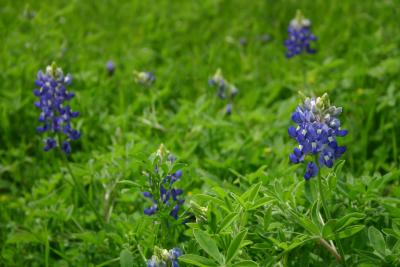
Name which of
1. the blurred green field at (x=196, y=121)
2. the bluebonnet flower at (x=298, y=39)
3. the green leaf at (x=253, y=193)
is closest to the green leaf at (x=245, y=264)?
the blurred green field at (x=196, y=121)

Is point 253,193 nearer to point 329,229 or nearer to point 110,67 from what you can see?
point 329,229

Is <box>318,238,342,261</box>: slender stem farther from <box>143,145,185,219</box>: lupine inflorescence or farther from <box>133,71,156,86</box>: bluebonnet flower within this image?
<box>133,71,156,86</box>: bluebonnet flower

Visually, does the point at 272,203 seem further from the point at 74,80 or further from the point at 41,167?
the point at 74,80

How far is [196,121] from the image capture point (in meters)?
3.58

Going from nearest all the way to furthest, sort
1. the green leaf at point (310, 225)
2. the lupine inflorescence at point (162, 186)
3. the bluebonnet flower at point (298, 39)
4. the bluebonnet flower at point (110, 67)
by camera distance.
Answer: the green leaf at point (310, 225), the lupine inflorescence at point (162, 186), the bluebonnet flower at point (298, 39), the bluebonnet flower at point (110, 67)

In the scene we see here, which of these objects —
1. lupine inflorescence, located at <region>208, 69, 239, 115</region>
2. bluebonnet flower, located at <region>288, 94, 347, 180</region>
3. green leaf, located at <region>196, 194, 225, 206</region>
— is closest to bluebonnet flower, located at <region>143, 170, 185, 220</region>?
green leaf, located at <region>196, 194, 225, 206</region>

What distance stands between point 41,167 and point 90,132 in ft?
1.39

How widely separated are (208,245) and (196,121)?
175cm

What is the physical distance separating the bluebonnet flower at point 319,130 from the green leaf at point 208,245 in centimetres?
48

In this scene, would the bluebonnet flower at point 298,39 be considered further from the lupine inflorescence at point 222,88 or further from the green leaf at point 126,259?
the green leaf at point 126,259

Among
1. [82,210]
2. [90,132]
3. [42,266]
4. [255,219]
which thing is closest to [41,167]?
[90,132]

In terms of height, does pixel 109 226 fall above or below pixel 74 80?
below

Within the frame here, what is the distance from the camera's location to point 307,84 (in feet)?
13.4

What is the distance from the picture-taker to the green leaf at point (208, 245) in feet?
6.12
